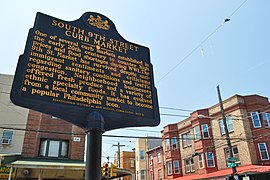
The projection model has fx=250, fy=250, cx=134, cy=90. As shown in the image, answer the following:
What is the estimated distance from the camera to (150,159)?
4759 cm

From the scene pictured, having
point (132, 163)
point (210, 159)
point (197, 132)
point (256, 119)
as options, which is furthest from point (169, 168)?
point (132, 163)

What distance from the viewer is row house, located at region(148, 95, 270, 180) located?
26.0m

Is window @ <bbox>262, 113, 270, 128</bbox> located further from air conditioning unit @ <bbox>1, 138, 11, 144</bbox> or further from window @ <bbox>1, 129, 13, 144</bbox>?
air conditioning unit @ <bbox>1, 138, 11, 144</bbox>

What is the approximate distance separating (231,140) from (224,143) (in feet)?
4.71

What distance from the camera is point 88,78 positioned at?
18.7ft

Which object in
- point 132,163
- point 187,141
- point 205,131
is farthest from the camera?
point 132,163

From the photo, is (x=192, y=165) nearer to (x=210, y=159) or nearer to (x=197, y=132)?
(x=210, y=159)

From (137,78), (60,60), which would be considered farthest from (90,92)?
(137,78)

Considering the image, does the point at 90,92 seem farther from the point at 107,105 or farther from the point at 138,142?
the point at 138,142

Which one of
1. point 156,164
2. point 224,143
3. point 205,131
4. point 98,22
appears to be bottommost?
point 98,22

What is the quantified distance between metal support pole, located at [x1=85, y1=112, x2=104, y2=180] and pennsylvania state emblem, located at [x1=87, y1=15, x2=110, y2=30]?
251 centimetres

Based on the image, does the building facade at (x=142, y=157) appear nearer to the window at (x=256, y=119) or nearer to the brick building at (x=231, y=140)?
the brick building at (x=231, y=140)

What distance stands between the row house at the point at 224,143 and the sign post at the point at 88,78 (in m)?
16.2

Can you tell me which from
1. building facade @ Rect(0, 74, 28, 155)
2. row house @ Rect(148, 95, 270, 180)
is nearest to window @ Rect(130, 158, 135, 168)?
row house @ Rect(148, 95, 270, 180)
